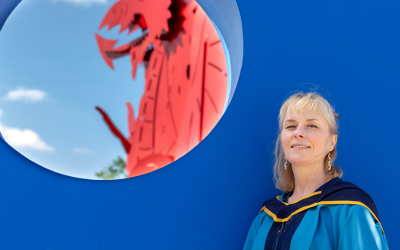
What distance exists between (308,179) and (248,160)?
29 centimetres

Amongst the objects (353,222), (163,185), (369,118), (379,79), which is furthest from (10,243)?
(379,79)

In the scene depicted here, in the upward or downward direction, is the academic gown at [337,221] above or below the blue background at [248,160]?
below

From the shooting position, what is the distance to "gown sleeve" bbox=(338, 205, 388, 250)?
2.90ft

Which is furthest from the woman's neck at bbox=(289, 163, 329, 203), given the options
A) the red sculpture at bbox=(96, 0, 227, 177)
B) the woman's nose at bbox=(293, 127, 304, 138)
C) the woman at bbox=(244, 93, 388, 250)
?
the red sculpture at bbox=(96, 0, 227, 177)

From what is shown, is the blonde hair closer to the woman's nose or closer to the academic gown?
the woman's nose

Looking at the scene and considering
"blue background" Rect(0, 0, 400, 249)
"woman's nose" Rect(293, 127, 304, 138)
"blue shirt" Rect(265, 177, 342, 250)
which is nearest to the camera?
"blue shirt" Rect(265, 177, 342, 250)

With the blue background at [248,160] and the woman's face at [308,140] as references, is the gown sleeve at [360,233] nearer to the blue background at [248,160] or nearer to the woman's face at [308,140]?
the woman's face at [308,140]

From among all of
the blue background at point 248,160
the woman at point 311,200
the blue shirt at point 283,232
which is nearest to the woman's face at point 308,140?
the woman at point 311,200

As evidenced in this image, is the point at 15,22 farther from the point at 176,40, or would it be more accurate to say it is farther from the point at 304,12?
the point at 304,12

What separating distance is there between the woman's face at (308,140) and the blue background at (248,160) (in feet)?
0.79

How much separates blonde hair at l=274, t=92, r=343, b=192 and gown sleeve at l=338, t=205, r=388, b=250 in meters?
0.26

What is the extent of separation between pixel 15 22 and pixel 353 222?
2263 mm

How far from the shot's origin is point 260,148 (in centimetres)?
141

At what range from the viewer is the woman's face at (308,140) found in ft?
3.76
